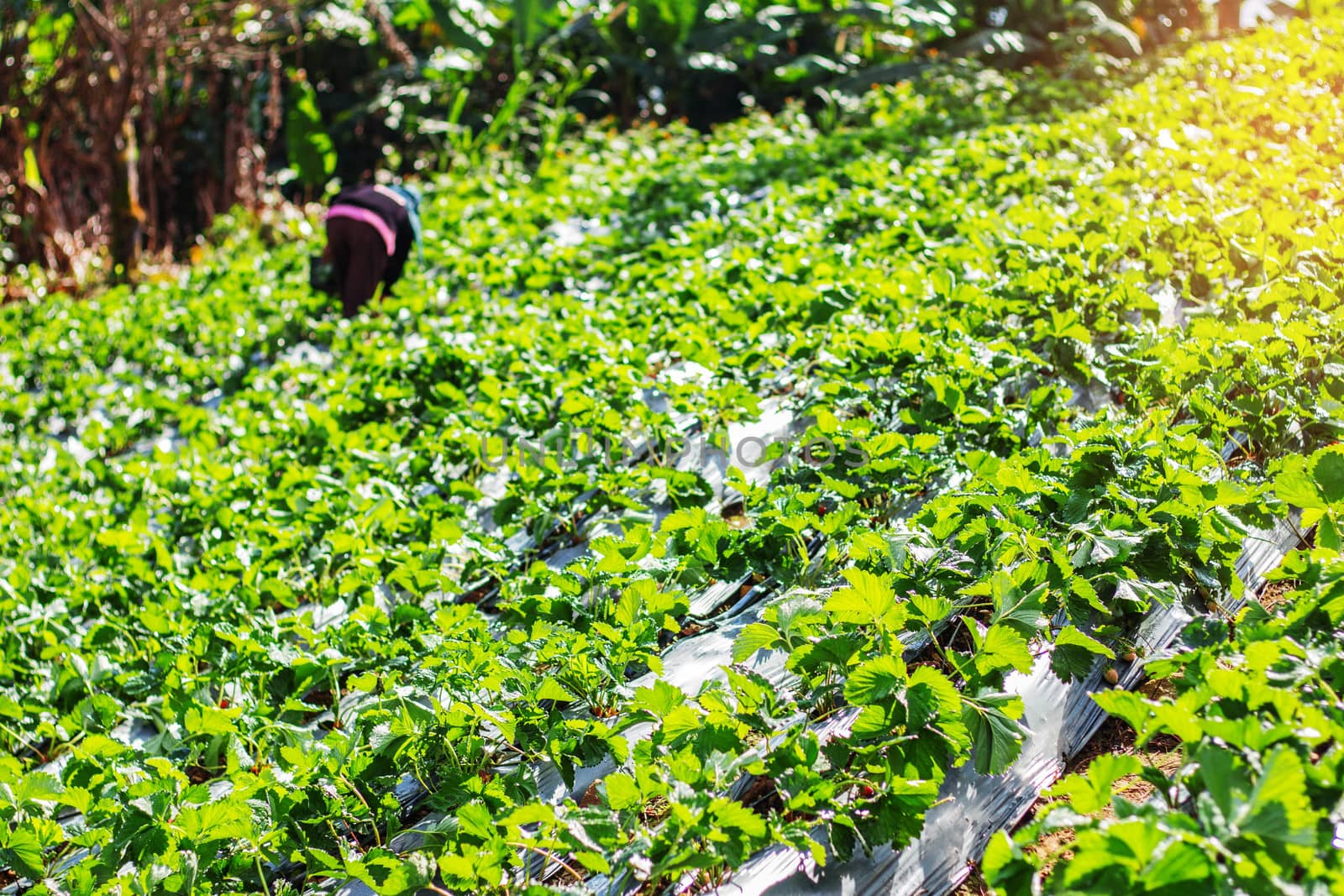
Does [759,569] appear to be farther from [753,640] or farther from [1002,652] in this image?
[1002,652]

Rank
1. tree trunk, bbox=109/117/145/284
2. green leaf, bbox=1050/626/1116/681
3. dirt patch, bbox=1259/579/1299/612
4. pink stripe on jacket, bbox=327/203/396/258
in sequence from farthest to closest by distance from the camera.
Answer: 1. tree trunk, bbox=109/117/145/284
2. pink stripe on jacket, bbox=327/203/396/258
3. dirt patch, bbox=1259/579/1299/612
4. green leaf, bbox=1050/626/1116/681

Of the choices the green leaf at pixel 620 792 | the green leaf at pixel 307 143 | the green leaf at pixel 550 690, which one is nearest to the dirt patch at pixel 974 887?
the green leaf at pixel 620 792

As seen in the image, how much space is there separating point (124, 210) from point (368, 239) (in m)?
4.11

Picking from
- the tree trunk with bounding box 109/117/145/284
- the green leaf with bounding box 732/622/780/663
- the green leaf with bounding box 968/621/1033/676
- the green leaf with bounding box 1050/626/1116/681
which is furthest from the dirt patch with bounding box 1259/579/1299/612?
the tree trunk with bounding box 109/117/145/284

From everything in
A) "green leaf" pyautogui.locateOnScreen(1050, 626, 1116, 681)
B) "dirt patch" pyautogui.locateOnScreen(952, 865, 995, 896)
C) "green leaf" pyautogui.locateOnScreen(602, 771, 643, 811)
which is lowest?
"dirt patch" pyautogui.locateOnScreen(952, 865, 995, 896)

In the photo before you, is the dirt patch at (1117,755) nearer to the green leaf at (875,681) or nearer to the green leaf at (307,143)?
the green leaf at (875,681)

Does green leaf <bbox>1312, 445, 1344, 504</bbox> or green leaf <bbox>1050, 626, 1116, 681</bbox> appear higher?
green leaf <bbox>1312, 445, 1344, 504</bbox>

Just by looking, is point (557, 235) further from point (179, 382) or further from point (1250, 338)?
point (1250, 338)

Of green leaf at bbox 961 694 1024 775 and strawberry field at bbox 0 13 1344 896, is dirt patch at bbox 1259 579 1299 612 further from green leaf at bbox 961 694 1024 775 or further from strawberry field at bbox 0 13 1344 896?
green leaf at bbox 961 694 1024 775

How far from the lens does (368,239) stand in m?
5.80

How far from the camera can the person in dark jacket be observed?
19.0 ft

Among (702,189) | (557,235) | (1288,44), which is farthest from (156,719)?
(1288,44)

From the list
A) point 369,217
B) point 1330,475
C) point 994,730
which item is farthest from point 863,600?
point 369,217

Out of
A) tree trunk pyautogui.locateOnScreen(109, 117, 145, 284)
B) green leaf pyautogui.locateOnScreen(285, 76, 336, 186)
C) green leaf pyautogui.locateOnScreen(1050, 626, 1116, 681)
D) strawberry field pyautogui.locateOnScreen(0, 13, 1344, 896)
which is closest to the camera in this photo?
strawberry field pyautogui.locateOnScreen(0, 13, 1344, 896)
